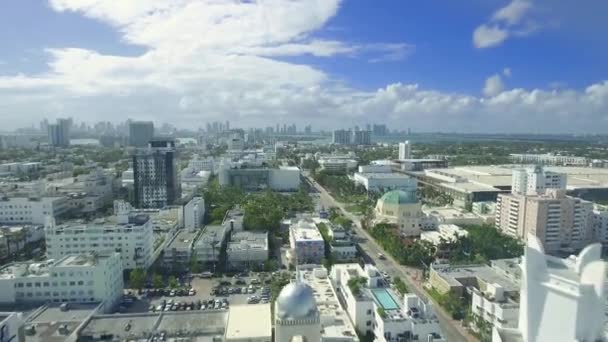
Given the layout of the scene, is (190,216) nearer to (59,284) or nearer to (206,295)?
(206,295)

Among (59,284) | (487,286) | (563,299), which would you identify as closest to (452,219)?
(487,286)

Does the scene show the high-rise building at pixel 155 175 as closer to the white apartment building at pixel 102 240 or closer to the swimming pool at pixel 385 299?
the white apartment building at pixel 102 240

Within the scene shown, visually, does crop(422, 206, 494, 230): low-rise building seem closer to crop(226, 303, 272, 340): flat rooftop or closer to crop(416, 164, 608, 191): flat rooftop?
crop(416, 164, 608, 191): flat rooftop

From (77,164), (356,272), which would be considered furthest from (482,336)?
(77,164)

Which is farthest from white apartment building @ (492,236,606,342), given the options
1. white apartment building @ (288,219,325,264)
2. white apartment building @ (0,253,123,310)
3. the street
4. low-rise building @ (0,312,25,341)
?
white apartment building @ (288,219,325,264)

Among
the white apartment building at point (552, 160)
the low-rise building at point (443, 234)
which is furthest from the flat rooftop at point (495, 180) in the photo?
the white apartment building at point (552, 160)

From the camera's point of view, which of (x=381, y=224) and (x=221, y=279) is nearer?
(x=221, y=279)

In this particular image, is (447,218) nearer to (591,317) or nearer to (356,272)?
(356,272)
